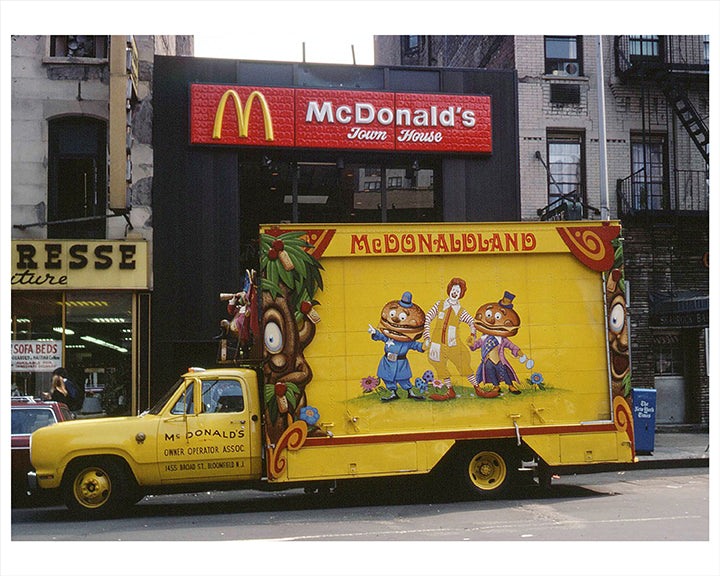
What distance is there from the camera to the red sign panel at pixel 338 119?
56.0 feet

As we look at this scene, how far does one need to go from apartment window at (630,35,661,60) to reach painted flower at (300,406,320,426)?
48.8 feet

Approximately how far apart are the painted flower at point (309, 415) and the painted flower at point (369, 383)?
732 mm

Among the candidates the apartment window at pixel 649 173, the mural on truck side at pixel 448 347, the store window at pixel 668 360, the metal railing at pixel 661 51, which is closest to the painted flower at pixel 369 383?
the mural on truck side at pixel 448 347

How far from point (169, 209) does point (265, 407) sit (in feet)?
25.9

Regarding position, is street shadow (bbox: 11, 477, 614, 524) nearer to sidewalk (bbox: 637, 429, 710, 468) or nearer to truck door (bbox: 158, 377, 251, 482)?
truck door (bbox: 158, 377, 251, 482)

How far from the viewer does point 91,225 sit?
16828 mm

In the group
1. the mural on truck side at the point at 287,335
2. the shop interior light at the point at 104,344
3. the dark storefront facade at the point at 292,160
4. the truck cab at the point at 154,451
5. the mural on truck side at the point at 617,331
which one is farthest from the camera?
the dark storefront facade at the point at 292,160

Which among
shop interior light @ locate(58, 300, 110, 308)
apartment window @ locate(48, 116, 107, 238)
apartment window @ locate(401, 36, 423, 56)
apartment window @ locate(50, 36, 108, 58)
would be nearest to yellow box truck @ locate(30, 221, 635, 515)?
shop interior light @ locate(58, 300, 110, 308)

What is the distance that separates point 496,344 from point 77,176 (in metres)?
10.7

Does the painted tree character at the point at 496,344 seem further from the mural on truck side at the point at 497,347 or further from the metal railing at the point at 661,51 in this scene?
the metal railing at the point at 661,51

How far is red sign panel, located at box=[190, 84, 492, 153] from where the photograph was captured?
1706cm

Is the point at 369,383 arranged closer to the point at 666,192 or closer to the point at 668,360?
the point at 668,360

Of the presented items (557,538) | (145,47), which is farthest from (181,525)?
(145,47)

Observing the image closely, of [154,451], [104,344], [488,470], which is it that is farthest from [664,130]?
[154,451]
